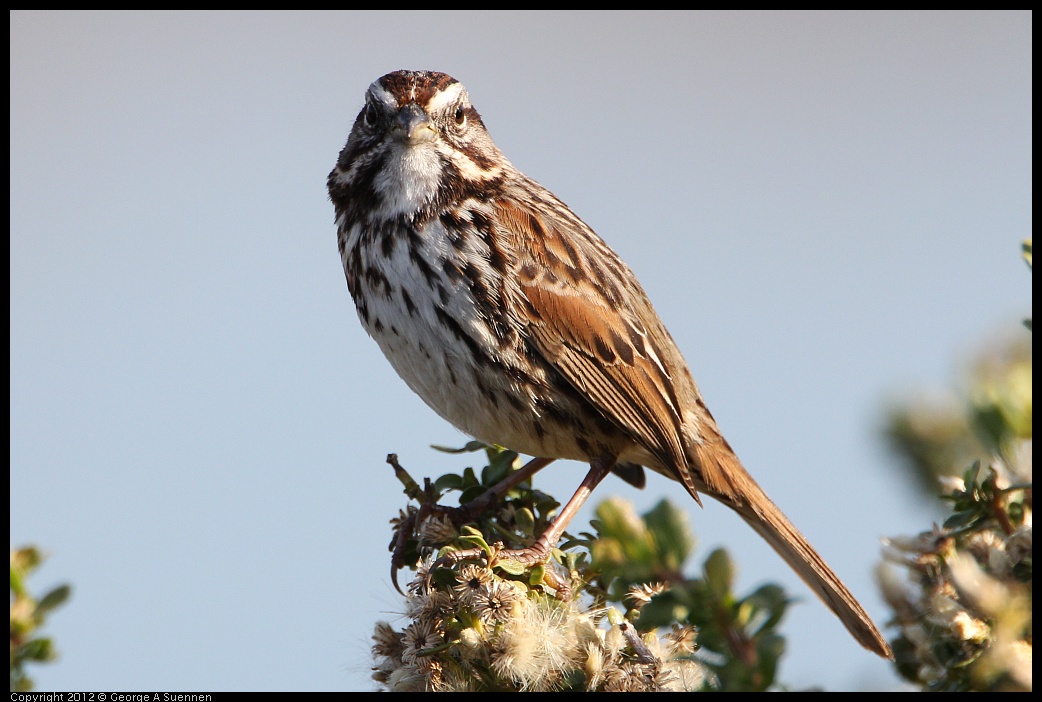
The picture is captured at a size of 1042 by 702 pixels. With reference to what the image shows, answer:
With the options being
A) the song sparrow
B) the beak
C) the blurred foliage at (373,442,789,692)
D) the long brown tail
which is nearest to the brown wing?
the song sparrow

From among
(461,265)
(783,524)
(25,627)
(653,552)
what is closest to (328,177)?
(461,265)

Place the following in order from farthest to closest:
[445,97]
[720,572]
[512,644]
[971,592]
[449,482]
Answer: [445,97] → [449,482] → [512,644] → [971,592] → [720,572]

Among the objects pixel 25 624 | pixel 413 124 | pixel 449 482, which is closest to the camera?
pixel 25 624

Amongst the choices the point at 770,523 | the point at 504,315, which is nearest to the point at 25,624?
the point at 504,315

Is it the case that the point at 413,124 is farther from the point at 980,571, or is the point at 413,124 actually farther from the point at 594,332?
the point at 980,571

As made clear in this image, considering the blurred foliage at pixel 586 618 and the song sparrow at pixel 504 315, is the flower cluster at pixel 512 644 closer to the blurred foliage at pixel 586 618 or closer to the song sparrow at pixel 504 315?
the blurred foliage at pixel 586 618

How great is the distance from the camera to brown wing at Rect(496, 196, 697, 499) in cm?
420

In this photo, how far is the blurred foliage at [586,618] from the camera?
169 centimetres

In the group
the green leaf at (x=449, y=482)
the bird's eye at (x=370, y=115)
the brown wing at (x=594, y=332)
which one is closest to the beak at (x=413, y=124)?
the bird's eye at (x=370, y=115)

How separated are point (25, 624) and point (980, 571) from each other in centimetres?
185

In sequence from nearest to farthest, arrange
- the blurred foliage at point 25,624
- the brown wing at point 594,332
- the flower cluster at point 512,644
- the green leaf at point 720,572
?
1. the green leaf at point 720,572
2. the blurred foliage at point 25,624
3. the flower cluster at point 512,644
4. the brown wing at point 594,332

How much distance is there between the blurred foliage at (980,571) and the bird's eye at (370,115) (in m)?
2.82

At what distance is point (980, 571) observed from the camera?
199 cm

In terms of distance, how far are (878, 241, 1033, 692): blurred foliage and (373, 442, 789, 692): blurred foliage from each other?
15.9 inches
